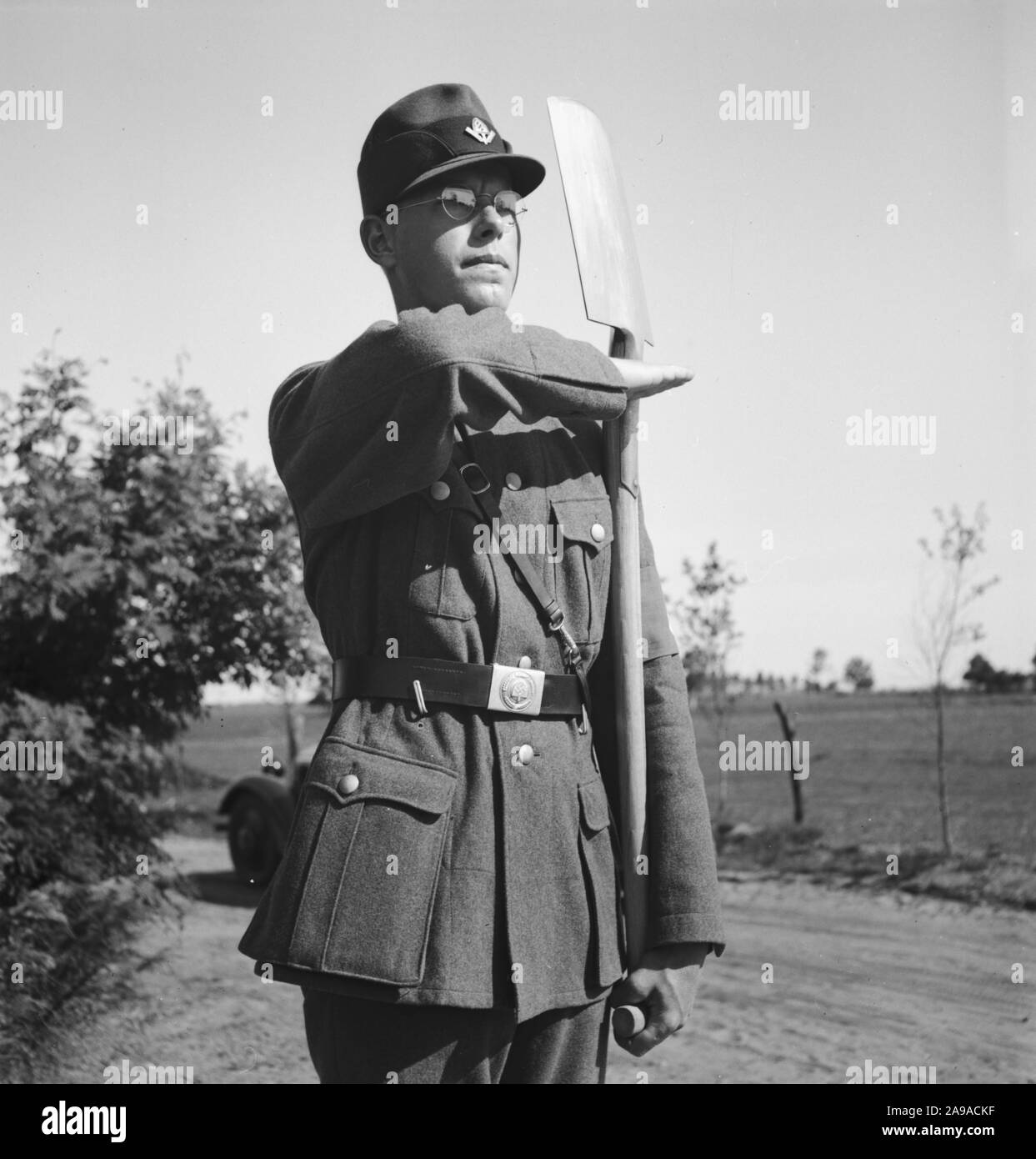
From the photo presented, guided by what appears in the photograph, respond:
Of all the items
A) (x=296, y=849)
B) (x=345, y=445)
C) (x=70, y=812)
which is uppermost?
(x=345, y=445)

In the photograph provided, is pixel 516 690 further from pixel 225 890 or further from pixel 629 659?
pixel 225 890

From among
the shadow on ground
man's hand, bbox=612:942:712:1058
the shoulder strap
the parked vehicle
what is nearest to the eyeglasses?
the shoulder strap

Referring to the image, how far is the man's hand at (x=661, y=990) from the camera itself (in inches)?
69.1

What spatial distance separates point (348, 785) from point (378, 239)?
85 centimetres

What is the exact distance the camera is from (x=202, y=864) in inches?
360

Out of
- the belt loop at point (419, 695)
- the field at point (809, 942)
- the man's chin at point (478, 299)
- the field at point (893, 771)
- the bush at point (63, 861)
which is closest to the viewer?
the belt loop at point (419, 695)

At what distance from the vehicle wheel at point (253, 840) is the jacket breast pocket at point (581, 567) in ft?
21.2

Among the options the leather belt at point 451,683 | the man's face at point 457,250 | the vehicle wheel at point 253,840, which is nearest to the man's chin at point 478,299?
the man's face at point 457,250

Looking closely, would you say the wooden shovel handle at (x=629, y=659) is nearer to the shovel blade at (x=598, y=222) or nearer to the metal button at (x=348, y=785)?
the shovel blade at (x=598, y=222)

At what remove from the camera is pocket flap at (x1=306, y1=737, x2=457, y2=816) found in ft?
5.36
